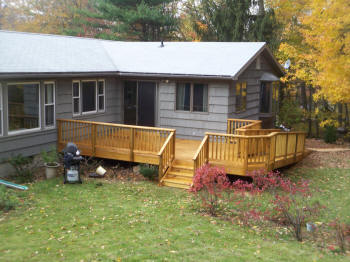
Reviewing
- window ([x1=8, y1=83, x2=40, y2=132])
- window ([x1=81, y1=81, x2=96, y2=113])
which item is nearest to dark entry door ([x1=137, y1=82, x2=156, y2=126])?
window ([x1=81, y1=81, x2=96, y2=113])

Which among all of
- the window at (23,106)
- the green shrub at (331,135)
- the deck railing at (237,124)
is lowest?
the green shrub at (331,135)

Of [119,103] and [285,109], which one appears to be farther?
[285,109]

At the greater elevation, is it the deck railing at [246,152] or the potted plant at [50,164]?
the deck railing at [246,152]

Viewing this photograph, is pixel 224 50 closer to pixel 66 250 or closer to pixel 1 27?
pixel 66 250

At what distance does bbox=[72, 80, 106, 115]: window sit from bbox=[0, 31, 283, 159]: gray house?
0.04m

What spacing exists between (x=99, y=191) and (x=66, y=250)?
3.76m

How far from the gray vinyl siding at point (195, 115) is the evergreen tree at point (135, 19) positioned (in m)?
12.4

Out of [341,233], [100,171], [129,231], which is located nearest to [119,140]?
[100,171]

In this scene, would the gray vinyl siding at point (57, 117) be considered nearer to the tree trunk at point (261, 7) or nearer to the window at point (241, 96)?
the window at point (241, 96)

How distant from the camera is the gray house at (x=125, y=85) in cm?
1198

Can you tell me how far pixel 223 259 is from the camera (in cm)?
653

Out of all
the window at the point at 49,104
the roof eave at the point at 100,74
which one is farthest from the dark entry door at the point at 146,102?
the window at the point at 49,104

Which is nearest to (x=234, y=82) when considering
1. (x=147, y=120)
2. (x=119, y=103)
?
(x=147, y=120)

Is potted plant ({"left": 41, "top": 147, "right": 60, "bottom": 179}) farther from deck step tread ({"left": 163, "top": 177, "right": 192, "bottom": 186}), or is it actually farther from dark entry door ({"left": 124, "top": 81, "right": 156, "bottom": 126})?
dark entry door ({"left": 124, "top": 81, "right": 156, "bottom": 126})
